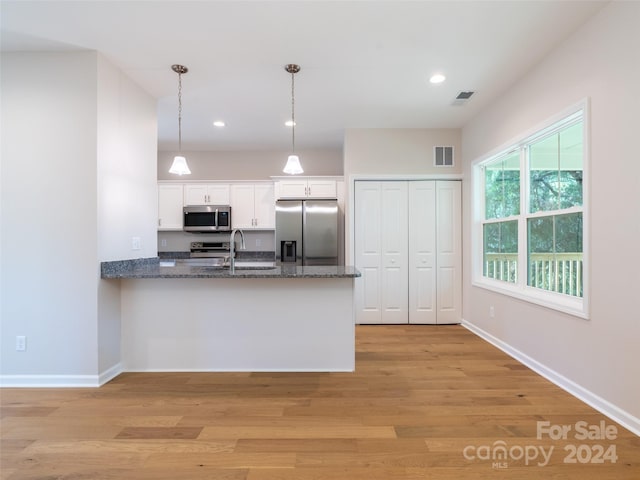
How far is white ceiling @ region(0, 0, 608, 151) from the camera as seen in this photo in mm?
2160

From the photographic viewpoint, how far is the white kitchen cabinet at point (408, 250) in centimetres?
454

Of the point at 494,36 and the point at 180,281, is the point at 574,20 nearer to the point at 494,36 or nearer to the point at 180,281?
the point at 494,36

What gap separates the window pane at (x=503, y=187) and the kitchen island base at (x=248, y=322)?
81.3 inches

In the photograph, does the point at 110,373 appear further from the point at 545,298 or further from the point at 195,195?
the point at 545,298

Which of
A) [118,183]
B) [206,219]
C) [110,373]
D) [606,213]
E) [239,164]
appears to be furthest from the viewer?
[239,164]

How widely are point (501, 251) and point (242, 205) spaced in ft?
12.4

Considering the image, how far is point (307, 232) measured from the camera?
4.73 metres

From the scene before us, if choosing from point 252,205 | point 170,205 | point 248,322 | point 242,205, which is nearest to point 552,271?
point 248,322

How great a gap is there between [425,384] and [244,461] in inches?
60.8

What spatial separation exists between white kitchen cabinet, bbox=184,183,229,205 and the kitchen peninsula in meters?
2.54

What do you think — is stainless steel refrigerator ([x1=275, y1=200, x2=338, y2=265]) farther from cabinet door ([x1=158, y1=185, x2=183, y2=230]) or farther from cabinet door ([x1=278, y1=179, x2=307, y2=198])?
cabinet door ([x1=158, y1=185, x2=183, y2=230])

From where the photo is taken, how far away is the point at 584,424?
2.03 m

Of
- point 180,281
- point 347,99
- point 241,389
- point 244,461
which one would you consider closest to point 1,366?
point 180,281

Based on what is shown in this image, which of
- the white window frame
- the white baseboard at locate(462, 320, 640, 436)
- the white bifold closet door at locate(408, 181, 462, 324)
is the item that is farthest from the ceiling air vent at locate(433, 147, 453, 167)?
the white baseboard at locate(462, 320, 640, 436)
